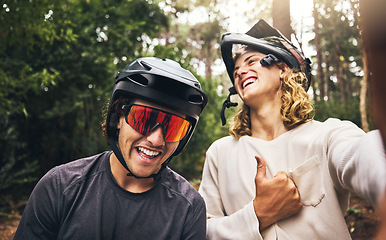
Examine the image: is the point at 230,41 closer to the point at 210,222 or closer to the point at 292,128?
the point at 292,128

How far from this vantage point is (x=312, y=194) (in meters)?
1.99

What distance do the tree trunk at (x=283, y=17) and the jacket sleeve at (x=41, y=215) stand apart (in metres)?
3.77

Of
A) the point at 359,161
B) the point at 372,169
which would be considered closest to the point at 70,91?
the point at 359,161

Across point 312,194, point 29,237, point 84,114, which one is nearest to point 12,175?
point 84,114

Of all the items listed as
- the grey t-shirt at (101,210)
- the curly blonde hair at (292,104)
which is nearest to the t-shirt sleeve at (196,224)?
the grey t-shirt at (101,210)

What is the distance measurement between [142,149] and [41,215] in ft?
2.68

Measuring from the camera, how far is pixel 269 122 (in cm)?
246

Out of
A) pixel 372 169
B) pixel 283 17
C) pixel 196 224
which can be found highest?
pixel 283 17

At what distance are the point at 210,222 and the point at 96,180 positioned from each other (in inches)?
39.1

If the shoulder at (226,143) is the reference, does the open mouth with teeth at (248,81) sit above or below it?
above

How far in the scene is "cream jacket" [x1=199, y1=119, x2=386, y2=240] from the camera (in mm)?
1922

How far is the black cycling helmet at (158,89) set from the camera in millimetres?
2129

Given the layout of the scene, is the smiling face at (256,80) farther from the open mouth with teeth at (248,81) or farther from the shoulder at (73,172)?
the shoulder at (73,172)

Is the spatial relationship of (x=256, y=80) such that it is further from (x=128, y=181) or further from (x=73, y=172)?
(x=73, y=172)
